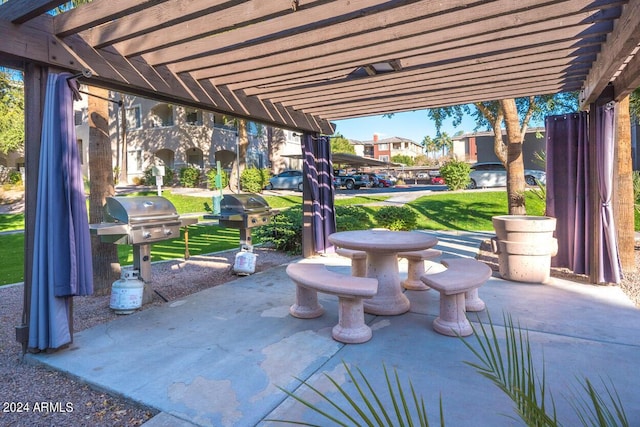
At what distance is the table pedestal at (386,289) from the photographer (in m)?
3.97

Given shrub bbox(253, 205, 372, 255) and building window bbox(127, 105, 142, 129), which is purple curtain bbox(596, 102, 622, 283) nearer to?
shrub bbox(253, 205, 372, 255)

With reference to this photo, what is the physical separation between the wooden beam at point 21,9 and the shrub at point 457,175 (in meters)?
16.2

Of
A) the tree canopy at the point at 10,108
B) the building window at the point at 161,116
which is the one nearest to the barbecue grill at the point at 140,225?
the tree canopy at the point at 10,108

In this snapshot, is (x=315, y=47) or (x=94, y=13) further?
(x=315, y=47)

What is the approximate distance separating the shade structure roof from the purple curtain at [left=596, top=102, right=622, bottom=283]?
0.39 metres

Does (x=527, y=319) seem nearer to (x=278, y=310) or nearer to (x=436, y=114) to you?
(x=278, y=310)

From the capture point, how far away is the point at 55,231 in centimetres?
307

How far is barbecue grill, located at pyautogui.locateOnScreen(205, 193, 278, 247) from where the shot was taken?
18.7 ft

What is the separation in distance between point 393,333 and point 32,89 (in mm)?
3580

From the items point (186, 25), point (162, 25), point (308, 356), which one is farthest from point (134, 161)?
point (308, 356)

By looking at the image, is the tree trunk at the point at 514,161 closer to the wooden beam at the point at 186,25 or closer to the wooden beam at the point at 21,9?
the wooden beam at the point at 186,25

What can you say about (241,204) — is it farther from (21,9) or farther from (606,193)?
(606,193)

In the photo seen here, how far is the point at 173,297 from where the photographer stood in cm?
484

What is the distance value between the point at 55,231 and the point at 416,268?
3.81 m
